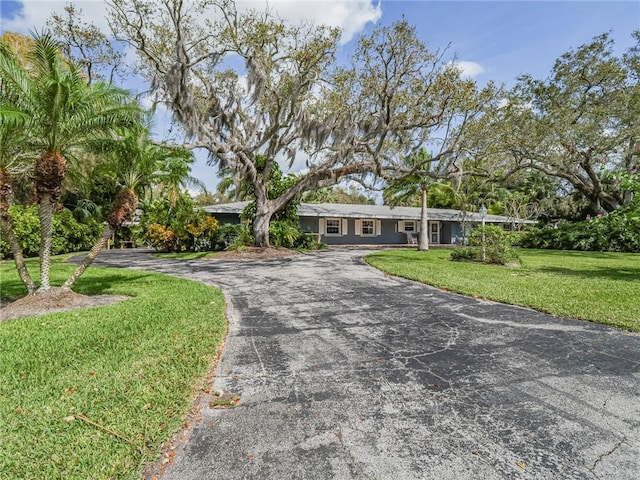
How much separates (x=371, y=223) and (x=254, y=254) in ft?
39.5

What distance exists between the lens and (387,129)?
13.2 meters

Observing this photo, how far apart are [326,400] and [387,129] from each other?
1201cm

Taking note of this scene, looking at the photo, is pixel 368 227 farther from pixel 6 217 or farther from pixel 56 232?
pixel 6 217

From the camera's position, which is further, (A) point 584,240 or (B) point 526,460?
(A) point 584,240

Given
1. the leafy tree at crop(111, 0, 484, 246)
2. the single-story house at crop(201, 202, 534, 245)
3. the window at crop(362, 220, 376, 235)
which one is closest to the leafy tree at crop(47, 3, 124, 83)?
the leafy tree at crop(111, 0, 484, 246)

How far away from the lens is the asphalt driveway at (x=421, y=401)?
2104 millimetres

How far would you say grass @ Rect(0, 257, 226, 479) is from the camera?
2.16 meters

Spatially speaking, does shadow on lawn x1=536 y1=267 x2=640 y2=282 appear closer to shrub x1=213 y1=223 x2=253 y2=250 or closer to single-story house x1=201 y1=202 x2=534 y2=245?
single-story house x1=201 y1=202 x2=534 y2=245

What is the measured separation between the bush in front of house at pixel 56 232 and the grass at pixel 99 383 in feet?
35.7

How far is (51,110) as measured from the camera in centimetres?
566

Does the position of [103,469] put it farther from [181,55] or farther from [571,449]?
[181,55]

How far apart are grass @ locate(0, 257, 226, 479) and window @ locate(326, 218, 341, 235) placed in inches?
704

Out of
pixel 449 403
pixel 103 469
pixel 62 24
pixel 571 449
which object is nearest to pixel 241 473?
pixel 103 469

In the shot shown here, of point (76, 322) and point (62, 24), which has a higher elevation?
point (62, 24)
